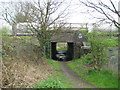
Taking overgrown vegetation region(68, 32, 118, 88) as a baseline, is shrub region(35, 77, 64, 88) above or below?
below

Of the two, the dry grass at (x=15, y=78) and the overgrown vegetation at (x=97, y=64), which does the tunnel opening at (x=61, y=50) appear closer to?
the overgrown vegetation at (x=97, y=64)

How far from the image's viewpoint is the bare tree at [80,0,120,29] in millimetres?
1958

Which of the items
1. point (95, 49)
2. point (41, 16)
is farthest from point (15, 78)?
point (41, 16)

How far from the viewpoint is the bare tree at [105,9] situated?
77.1 inches

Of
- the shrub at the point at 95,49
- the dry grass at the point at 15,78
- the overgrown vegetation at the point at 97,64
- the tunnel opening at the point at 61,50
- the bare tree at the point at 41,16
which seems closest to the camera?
the overgrown vegetation at the point at 97,64

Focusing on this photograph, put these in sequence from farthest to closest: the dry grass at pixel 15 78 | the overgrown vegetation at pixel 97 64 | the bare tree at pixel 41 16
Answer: the bare tree at pixel 41 16
the dry grass at pixel 15 78
the overgrown vegetation at pixel 97 64

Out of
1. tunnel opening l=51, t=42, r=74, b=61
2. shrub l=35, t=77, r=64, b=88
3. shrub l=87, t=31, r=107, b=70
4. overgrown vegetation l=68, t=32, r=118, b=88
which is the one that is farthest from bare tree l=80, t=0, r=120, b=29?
tunnel opening l=51, t=42, r=74, b=61

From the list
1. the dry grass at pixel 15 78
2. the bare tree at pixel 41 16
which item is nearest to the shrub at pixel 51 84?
the dry grass at pixel 15 78

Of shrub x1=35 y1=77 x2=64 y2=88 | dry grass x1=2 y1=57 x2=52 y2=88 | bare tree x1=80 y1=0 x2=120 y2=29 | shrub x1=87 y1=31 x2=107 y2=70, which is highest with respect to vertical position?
bare tree x1=80 y1=0 x2=120 y2=29

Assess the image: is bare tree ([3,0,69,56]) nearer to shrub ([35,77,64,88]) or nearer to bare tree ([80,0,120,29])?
bare tree ([80,0,120,29])

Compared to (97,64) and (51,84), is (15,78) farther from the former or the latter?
(97,64)

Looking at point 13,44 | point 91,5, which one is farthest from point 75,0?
point 13,44

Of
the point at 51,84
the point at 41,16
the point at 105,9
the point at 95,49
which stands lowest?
the point at 51,84

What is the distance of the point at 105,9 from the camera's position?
206cm
